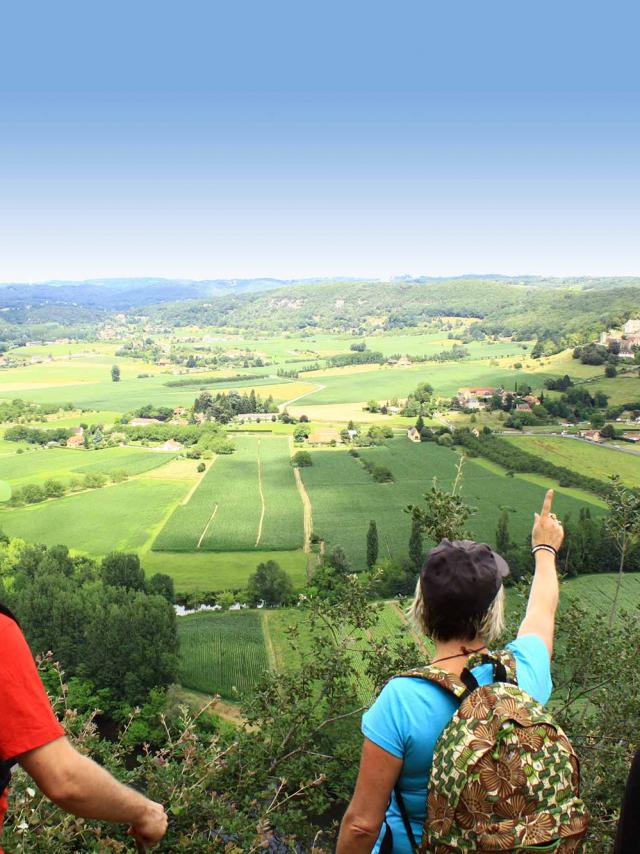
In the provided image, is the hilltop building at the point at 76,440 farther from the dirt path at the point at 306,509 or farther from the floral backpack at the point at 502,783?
the floral backpack at the point at 502,783

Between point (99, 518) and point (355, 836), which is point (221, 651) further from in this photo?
point (355, 836)

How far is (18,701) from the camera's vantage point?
1.66 m

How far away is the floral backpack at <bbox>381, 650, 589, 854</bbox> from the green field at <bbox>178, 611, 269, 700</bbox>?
21.0 metres

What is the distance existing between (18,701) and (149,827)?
628 millimetres

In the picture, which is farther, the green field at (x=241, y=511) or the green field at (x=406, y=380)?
the green field at (x=406, y=380)

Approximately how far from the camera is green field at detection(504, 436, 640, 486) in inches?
1789

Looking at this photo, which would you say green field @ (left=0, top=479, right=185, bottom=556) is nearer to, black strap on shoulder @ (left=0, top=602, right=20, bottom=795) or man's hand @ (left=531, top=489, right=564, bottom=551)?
man's hand @ (left=531, top=489, right=564, bottom=551)

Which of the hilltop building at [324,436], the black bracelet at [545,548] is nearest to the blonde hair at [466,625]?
the black bracelet at [545,548]

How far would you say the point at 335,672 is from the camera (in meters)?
6.00

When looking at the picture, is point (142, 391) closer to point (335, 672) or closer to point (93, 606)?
point (93, 606)

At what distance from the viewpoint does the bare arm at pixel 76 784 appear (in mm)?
1711

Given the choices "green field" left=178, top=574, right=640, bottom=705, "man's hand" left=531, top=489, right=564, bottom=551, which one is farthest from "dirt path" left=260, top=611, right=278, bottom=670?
"man's hand" left=531, top=489, right=564, bottom=551

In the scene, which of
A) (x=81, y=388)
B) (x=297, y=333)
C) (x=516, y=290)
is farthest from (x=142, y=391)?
(x=516, y=290)

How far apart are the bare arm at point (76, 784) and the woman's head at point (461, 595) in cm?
106
